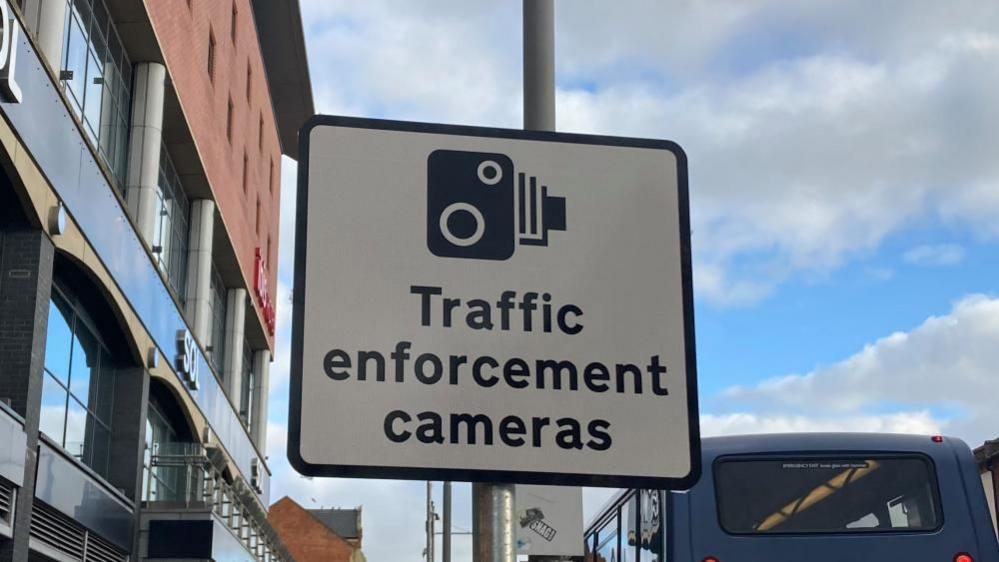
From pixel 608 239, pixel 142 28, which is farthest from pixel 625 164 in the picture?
pixel 142 28

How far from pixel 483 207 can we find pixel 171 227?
28.9m

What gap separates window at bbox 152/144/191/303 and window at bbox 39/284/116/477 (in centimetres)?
346

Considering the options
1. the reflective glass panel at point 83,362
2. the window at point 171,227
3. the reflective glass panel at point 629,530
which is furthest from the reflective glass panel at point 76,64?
the reflective glass panel at point 629,530

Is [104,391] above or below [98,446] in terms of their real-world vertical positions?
above

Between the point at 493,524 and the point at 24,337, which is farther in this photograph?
the point at 24,337

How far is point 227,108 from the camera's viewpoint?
3603cm

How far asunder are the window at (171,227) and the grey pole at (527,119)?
2430 centimetres

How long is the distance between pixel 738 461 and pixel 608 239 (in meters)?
9.78

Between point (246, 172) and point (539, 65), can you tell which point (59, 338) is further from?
point (539, 65)

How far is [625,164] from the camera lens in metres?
3.85

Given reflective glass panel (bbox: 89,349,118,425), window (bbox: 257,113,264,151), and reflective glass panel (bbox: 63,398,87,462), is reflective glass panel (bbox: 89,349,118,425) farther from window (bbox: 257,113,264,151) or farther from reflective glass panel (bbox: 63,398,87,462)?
window (bbox: 257,113,264,151)

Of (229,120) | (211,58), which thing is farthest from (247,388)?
(211,58)

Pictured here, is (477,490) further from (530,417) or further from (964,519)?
(964,519)

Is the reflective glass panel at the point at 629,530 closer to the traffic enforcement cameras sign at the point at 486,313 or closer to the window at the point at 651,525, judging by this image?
the window at the point at 651,525
